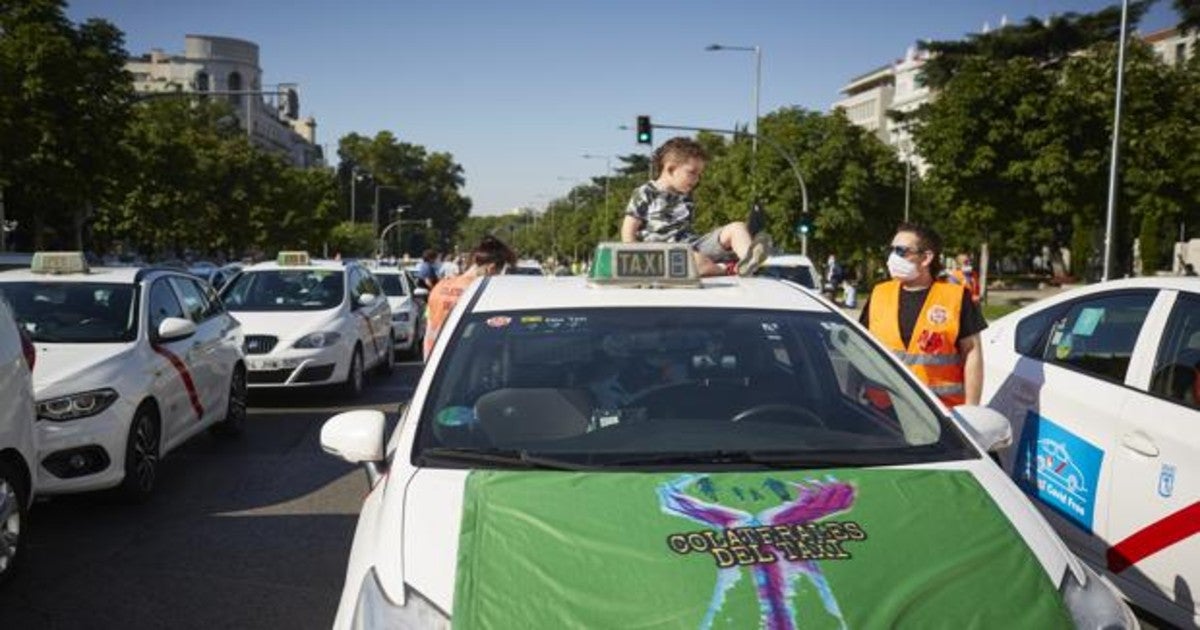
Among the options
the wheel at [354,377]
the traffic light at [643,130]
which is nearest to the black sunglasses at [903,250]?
the wheel at [354,377]

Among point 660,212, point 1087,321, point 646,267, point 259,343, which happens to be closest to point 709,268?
point 660,212

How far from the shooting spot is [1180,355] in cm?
430

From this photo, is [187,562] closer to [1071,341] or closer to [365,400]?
[1071,341]

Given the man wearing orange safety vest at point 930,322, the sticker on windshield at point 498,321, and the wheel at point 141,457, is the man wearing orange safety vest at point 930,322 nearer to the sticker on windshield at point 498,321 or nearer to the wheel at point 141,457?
the sticker on windshield at point 498,321

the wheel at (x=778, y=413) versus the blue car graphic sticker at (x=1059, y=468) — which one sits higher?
the wheel at (x=778, y=413)

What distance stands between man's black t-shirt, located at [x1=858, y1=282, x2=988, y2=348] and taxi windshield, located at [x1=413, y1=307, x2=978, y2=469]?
1.42m

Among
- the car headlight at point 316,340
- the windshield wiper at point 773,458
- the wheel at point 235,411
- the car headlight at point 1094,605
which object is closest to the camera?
the car headlight at point 1094,605

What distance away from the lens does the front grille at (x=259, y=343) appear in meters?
11.0

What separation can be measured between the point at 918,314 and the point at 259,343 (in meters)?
7.58

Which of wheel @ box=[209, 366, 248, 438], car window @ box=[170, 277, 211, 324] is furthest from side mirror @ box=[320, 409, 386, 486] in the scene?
wheel @ box=[209, 366, 248, 438]

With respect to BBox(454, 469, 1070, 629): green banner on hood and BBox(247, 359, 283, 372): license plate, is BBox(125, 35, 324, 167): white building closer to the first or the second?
BBox(247, 359, 283, 372): license plate

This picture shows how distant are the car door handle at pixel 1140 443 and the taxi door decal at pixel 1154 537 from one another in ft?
0.88

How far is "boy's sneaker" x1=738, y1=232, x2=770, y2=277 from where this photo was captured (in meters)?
5.60

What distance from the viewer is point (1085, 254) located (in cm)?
5922
